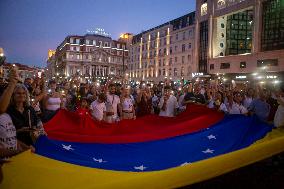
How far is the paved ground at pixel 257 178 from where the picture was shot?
24.3 ft

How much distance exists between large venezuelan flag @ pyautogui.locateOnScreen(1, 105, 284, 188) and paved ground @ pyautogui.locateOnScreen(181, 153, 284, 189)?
1.01 metres

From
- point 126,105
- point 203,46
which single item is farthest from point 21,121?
point 203,46

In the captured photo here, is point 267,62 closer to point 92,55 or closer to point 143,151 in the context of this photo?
point 143,151

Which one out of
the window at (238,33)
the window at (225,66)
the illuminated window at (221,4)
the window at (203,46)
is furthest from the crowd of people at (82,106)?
the window at (203,46)

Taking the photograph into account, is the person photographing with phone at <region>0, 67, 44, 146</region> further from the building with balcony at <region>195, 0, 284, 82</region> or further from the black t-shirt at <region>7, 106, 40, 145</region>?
the building with balcony at <region>195, 0, 284, 82</region>

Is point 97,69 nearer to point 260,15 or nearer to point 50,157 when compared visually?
point 260,15

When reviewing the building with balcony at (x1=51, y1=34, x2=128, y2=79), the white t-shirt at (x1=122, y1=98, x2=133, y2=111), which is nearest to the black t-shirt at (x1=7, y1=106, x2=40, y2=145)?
the white t-shirt at (x1=122, y1=98, x2=133, y2=111)

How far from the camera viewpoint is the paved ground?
24.3ft

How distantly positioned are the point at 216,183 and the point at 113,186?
4795 mm

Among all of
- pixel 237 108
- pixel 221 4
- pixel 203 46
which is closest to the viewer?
pixel 237 108

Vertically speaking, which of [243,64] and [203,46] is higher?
[203,46]

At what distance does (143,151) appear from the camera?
7.07 m

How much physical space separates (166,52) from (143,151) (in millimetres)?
79005

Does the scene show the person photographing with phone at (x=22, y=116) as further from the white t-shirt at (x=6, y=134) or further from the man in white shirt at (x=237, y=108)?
the man in white shirt at (x=237, y=108)
